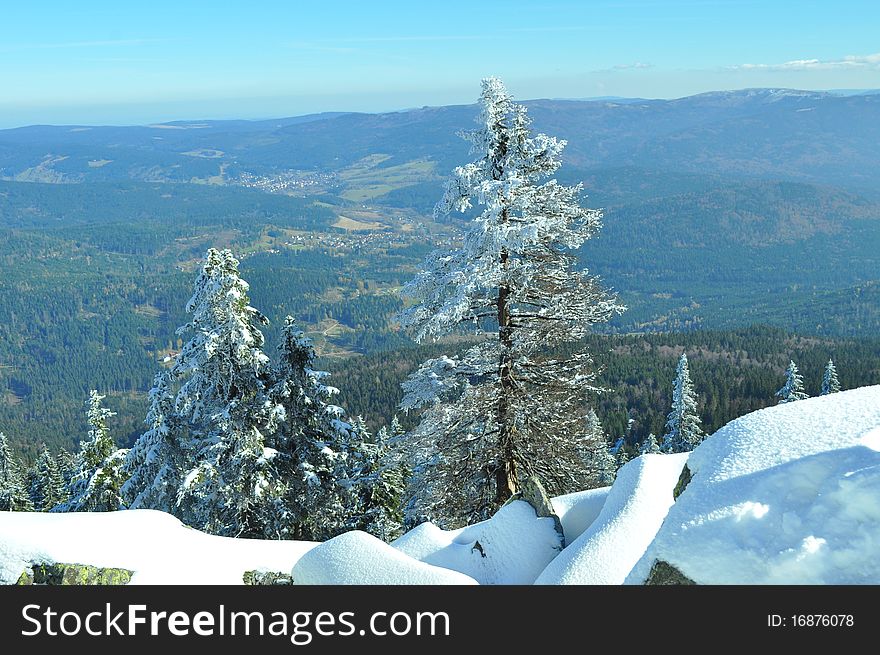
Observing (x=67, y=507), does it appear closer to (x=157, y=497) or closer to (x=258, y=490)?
(x=157, y=497)

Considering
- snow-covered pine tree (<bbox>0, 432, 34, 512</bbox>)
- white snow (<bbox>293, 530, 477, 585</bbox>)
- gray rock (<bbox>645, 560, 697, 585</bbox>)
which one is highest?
gray rock (<bbox>645, 560, 697, 585</bbox>)

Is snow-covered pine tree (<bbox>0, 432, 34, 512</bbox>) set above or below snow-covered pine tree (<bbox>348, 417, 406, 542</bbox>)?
below

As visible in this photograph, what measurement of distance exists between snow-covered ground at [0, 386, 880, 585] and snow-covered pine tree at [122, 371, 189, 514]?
9880 millimetres

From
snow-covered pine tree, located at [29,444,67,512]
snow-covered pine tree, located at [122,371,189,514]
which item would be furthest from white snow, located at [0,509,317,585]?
snow-covered pine tree, located at [29,444,67,512]

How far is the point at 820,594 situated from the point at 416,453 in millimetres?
10065

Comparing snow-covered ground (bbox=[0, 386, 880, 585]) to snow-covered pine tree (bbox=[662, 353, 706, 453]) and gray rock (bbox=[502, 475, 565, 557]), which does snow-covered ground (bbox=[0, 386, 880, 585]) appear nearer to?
gray rock (bbox=[502, 475, 565, 557])

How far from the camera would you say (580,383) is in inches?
630

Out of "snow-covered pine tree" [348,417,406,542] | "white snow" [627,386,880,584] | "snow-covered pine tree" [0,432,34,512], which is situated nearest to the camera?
"white snow" [627,386,880,584]

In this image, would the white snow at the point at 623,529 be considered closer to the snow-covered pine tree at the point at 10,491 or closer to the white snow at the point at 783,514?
the white snow at the point at 783,514

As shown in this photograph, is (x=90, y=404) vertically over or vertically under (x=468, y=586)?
under

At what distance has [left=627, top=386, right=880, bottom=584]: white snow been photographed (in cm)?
740

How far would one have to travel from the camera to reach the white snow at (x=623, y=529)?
8.90m

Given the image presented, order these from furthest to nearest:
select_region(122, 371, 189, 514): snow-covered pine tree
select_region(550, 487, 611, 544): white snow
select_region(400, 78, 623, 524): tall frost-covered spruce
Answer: select_region(122, 371, 189, 514): snow-covered pine tree < select_region(400, 78, 623, 524): tall frost-covered spruce < select_region(550, 487, 611, 544): white snow

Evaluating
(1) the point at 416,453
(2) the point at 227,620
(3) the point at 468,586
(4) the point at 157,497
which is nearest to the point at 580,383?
(1) the point at 416,453
